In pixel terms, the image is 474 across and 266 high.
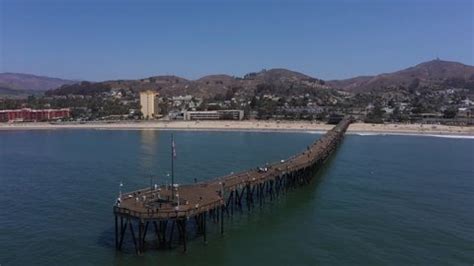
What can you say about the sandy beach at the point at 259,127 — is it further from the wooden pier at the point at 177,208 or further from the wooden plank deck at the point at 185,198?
the wooden pier at the point at 177,208

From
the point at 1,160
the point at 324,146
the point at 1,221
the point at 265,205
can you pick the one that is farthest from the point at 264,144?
the point at 1,221

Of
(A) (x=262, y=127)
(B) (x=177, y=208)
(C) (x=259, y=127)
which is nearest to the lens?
(B) (x=177, y=208)

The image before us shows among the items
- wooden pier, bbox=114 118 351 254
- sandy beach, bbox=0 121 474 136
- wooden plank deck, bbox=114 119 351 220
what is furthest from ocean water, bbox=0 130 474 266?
sandy beach, bbox=0 121 474 136

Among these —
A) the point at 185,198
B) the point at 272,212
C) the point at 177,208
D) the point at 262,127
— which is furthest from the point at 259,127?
the point at 177,208

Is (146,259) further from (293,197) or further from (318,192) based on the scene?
(318,192)

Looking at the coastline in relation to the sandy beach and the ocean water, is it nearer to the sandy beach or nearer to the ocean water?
the sandy beach

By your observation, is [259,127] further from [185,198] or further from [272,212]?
[185,198]
